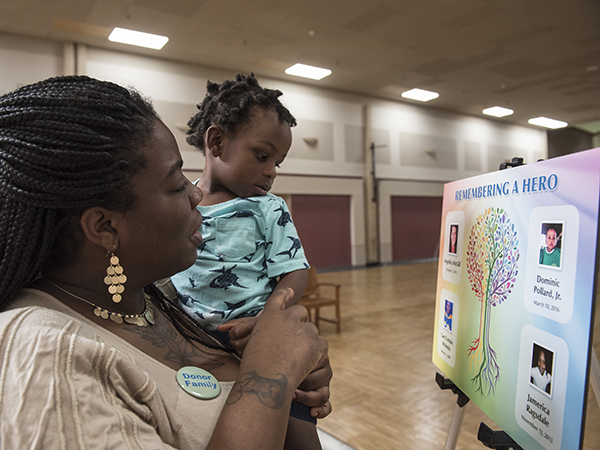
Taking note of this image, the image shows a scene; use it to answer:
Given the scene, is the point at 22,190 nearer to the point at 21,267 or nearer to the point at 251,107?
the point at 21,267

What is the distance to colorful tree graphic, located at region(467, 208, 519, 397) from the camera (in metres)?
1.29

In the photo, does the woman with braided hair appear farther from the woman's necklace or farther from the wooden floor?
the wooden floor

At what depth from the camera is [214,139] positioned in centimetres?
165

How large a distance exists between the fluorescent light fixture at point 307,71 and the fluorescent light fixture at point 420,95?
10.8 feet

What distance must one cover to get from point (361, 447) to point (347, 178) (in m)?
10.7

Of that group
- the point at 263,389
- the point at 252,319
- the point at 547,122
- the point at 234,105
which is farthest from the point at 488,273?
the point at 547,122

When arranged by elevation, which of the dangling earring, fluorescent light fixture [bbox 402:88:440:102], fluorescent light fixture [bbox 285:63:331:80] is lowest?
the dangling earring

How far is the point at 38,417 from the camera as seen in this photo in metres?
0.60

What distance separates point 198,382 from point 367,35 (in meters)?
9.31

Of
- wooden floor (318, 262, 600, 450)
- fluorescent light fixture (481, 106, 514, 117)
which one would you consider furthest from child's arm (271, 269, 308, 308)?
fluorescent light fixture (481, 106, 514, 117)

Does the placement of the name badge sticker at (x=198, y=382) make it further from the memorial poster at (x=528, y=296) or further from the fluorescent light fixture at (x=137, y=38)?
the fluorescent light fixture at (x=137, y=38)

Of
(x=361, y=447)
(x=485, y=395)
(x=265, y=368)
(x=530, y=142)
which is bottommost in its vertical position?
(x=361, y=447)

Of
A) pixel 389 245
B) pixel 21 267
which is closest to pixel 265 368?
pixel 21 267

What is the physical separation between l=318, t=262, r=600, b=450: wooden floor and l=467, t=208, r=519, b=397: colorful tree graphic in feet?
6.08
